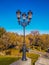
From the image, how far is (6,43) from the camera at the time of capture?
1177 inches

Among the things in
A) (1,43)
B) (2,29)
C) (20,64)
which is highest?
(2,29)

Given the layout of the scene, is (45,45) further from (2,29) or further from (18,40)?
(2,29)

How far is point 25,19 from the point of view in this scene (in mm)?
11930

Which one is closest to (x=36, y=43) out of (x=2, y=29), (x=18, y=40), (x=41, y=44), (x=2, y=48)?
(x=41, y=44)

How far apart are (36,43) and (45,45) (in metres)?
4.14

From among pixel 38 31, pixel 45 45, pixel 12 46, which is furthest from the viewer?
pixel 38 31

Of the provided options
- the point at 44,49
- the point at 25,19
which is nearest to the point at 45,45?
the point at 44,49

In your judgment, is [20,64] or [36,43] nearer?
[20,64]

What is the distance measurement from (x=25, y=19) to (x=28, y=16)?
0.31 metres

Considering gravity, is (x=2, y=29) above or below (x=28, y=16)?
above

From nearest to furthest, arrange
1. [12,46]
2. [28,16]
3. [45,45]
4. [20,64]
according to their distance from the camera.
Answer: [20,64]
[28,16]
[12,46]
[45,45]

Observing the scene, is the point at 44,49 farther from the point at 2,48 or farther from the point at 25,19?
the point at 25,19

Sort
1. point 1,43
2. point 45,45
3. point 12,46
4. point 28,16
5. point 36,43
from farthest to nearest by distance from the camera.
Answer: point 36,43
point 45,45
point 12,46
point 1,43
point 28,16

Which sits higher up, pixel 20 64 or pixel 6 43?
pixel 6 43
